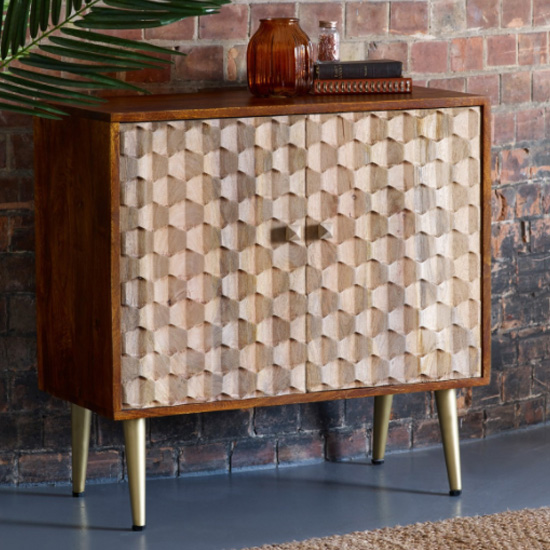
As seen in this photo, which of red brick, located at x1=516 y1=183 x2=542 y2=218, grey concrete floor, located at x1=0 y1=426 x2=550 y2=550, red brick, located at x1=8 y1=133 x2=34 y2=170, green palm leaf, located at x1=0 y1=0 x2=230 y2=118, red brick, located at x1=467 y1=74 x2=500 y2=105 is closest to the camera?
green palm leaf, located at x1=0 y1=0 x2=230 y2=118

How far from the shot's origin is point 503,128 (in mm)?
3266

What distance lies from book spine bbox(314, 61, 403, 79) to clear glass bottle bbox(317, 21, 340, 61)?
12 centimetres

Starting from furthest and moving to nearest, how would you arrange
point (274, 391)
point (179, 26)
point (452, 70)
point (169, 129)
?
1. point (452, 70)
2. point (179, 26)
3. point (274, 391)
4. point (169, 129)

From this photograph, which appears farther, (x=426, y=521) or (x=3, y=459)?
(x=3, y=459)

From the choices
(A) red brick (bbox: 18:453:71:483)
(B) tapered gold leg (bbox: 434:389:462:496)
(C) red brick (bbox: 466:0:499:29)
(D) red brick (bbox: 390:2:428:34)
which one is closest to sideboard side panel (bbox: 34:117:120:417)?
(A) red brick (bbox: 18:453:71:483)

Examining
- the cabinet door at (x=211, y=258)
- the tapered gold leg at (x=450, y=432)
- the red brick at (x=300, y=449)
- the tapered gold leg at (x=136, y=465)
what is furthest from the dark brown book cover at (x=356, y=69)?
the red brick at (x=300, y=449)

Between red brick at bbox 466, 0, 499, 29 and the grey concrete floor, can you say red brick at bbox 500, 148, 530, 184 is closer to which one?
red brick at bbox 466, 0, 499, 29

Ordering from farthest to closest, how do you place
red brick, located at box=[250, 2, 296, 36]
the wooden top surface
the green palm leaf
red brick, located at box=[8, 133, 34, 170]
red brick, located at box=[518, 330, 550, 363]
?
red brick, located at box=[518, 330, 550, 363] → red brick, located at box=[250, 2, 296, 36] → red brick, located at box=[8, 133, 34, 170] → the wooden top surface → the green palm leaf

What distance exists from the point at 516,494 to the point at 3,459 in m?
1.32

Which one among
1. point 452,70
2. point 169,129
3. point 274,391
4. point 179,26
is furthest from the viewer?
point 452,70

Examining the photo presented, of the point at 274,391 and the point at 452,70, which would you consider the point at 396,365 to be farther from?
the point at 452,70

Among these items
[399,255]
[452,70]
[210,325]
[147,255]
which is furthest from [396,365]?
[452,70]

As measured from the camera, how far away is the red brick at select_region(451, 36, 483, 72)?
3.18m

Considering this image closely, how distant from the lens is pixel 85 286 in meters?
2.62
